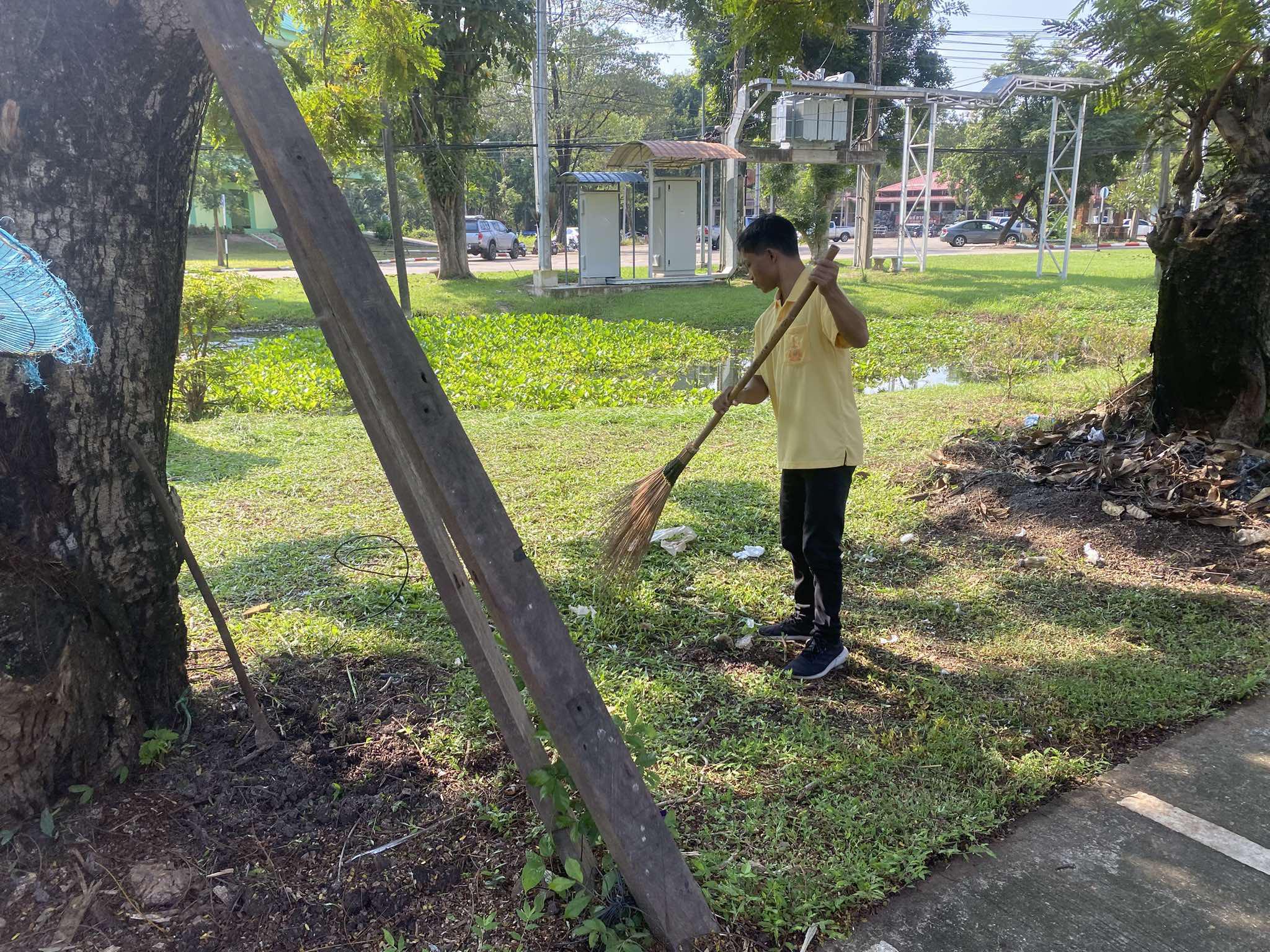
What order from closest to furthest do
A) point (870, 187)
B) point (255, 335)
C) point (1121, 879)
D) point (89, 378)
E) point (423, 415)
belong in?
1. point (423, 415)
2. point (89, 378)
3. point (1121, 879)
4. point (255, 335)
5. point (870, 187)

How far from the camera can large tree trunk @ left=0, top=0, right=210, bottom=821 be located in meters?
1.97

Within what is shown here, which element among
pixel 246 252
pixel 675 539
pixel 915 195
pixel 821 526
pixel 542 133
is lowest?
pixel 675 539

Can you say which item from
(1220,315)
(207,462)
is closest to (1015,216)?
(1220,315)

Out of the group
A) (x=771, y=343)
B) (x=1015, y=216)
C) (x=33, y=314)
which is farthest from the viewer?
(x=1015, y=216)

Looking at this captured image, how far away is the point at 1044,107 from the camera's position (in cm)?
3491

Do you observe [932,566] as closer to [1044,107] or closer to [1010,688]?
[1010,688]

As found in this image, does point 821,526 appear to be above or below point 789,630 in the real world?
above

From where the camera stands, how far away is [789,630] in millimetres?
3508

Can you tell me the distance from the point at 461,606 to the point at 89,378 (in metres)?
1.04

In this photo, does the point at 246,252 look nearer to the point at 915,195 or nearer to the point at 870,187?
the point at 870,187

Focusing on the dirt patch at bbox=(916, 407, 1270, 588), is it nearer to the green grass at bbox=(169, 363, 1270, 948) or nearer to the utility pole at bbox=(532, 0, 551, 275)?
the green grass at bbox=(169, 363, 1270, 948)

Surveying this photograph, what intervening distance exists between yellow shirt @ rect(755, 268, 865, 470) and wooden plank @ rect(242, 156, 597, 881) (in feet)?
4.77

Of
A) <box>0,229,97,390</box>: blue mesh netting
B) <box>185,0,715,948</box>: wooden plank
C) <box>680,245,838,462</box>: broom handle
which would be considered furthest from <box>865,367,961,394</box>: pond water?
<box>0,229,97,390</box>: blue mesh netting

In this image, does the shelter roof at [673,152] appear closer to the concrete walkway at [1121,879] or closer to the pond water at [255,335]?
the pond water at [255,335]
